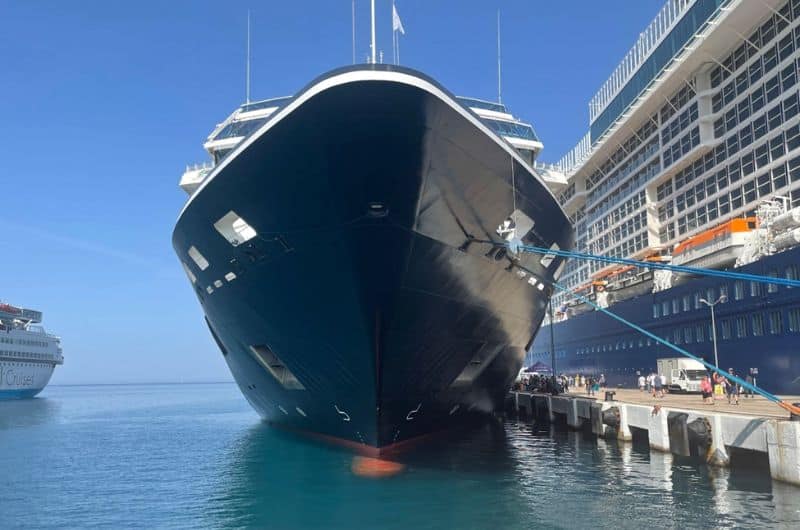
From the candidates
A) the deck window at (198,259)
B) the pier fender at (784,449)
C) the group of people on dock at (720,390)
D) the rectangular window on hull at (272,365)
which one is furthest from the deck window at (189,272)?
the group of people on dock at (720,390)

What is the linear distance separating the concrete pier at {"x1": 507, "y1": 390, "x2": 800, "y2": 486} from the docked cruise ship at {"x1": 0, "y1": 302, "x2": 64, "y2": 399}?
65.7 m

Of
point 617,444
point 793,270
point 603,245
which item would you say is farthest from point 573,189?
point 617,444

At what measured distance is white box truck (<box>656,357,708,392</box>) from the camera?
26656 millimetres

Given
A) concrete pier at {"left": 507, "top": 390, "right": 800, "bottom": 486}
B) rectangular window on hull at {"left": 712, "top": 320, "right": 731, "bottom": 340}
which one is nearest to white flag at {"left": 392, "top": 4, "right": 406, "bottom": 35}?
concrete pier at {"left": 507, "top": 390, "right": 800, "bottom": 486}

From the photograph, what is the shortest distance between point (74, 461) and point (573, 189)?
41840mm

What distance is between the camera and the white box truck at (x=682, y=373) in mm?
26656

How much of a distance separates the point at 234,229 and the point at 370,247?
3.69 m

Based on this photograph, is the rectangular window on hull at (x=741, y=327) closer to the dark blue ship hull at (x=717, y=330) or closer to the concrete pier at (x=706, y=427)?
the dark blue ship hull at (x=717, y=330)

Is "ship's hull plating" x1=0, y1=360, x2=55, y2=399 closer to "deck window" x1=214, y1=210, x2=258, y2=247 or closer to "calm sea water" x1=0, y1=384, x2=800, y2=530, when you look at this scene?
"calm sea water" x1=0, y1=384, x2=800, y2=530

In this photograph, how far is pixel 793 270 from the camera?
75.6 ft

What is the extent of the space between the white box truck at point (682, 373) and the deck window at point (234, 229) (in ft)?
67.0

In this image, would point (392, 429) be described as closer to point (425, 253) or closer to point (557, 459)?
point (425, 253)

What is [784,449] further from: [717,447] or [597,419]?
[597,419]

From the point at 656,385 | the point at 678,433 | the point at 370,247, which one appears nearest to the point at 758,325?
the point at 656,385
